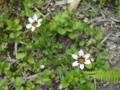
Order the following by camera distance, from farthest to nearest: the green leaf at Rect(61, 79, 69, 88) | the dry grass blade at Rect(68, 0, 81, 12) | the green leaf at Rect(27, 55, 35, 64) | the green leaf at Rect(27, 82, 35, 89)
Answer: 1. the dry grass blade at Rect(68, 0, 81, 12)
2. the green leaf at Rect(27, 55, 35, 64)
3. the green leaf at Rect(27, 82, 35, 89)
4. the green leaf at Rect(61, 79, 69, 88)

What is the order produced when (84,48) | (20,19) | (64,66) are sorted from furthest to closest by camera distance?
(20,19) → (84,48) → (64,66)

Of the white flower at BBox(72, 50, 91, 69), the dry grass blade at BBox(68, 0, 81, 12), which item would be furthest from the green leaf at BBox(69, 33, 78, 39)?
the dry grass blade at BBox(68, 0, 81, 12)

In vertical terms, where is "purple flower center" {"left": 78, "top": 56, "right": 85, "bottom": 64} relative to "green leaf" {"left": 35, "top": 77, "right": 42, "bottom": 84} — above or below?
above

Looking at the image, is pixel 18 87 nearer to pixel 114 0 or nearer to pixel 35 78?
pixel 35 78

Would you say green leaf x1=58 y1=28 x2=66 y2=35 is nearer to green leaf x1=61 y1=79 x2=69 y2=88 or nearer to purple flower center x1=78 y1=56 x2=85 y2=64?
purple flower center x1=78 y1=56 x2=85 y2=64

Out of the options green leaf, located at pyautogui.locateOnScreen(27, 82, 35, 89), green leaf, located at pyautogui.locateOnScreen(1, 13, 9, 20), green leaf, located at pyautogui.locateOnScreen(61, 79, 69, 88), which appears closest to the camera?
green leaf, located at pyautogui.locateOnScreen(61, 79, 69, 88)

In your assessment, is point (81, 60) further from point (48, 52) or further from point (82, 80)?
point (48, 52)

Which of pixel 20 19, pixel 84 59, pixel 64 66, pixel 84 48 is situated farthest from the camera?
pixel 20 19

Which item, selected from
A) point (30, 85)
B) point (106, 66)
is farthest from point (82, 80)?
point (30, 85)

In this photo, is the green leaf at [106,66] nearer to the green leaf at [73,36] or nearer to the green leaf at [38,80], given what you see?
the green leaf at [73,36]

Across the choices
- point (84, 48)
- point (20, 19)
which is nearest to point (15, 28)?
point (20, 19)
